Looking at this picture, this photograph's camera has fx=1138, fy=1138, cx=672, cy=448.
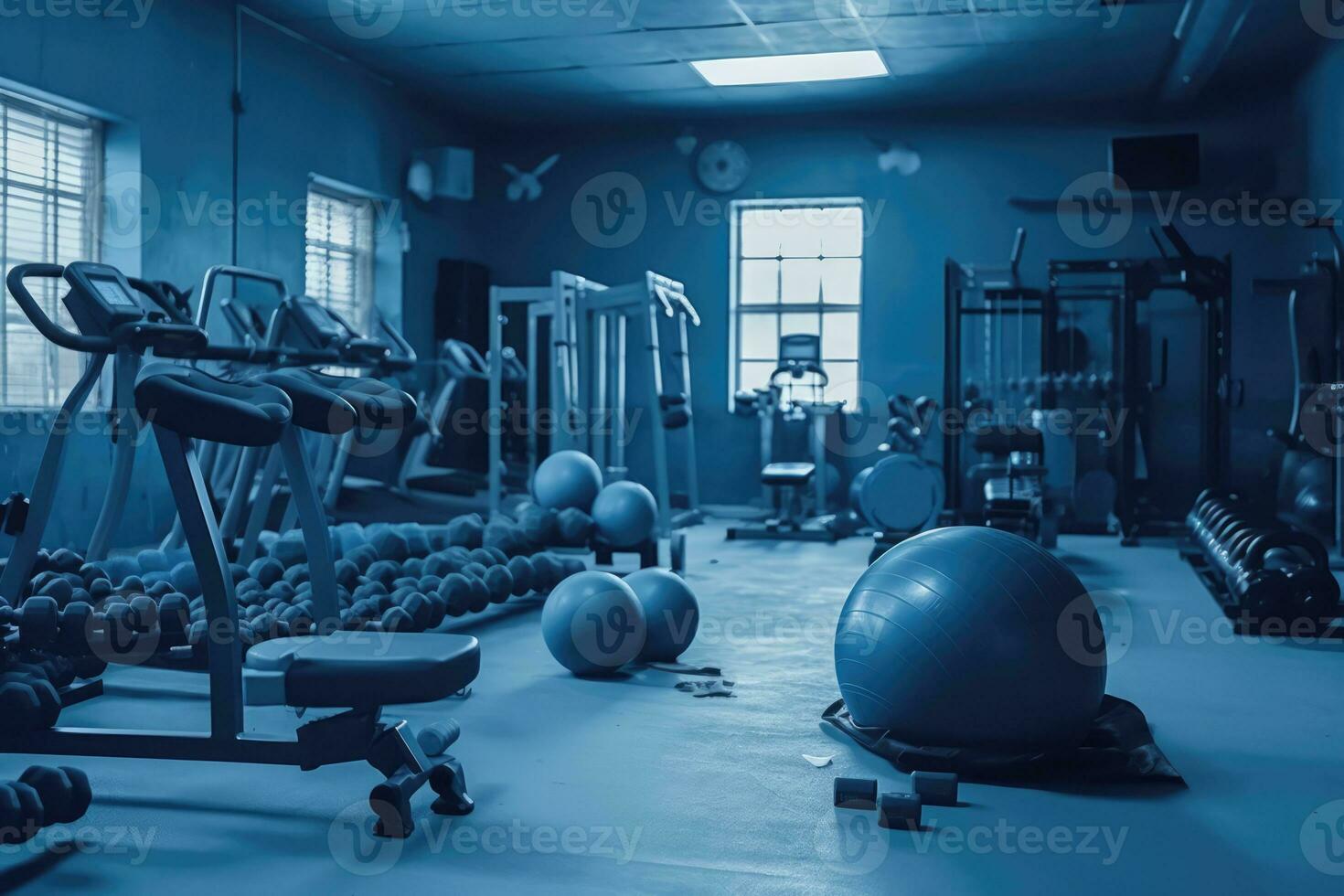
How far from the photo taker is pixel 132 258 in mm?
5973

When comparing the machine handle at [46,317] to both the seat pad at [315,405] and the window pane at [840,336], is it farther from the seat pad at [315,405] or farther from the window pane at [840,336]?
the window pane at [840,336]

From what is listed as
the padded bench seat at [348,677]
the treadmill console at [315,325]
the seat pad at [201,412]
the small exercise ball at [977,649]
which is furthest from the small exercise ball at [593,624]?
the treadmill console at [315,325]

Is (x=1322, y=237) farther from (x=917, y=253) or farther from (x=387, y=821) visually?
(x=387, y=821)

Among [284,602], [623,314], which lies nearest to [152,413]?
[284,602]

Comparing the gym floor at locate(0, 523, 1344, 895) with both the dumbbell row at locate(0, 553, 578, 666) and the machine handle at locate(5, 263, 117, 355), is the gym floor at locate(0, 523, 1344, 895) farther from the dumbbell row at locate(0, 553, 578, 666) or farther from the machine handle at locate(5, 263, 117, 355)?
the machine handle at locate(5, 263, 117, 355)

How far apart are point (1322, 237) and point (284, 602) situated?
6784 millimetres

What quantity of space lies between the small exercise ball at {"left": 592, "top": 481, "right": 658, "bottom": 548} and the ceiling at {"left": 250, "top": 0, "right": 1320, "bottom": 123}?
3066 mm

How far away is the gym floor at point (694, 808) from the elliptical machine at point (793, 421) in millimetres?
3687

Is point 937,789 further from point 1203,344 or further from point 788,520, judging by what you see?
point 1203,344

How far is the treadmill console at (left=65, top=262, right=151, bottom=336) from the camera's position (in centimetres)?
368

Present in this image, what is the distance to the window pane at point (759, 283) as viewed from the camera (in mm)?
9281

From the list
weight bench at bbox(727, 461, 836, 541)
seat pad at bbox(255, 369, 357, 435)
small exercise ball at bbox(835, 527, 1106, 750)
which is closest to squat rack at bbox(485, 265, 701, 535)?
weight bench at bbox(727, 461, 836, 541)

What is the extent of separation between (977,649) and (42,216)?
5247 mm

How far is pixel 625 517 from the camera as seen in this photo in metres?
5.16
